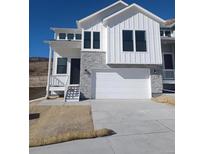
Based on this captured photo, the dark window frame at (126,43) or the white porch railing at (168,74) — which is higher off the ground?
the dark window frame at (126,43)

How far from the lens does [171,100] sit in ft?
33.2

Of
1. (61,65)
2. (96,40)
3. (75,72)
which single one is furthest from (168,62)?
(61,65)

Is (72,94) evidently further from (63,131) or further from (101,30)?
(63,131)

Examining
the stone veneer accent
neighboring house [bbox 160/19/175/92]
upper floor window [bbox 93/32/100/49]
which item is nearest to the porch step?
the stone veneer accent

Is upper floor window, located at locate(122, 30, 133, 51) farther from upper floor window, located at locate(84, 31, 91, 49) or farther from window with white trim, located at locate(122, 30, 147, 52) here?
upper floor window, located at locate(84, 31, 91, 49)

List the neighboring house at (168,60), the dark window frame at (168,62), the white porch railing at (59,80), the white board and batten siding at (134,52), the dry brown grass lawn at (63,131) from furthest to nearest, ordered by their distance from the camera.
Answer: the dark window frame at (168,62), the neighboring house at (168,60), the white porch railing at (59,80), the white board and batten siding at (134,52), the dry brown grass lawn at (63,131)

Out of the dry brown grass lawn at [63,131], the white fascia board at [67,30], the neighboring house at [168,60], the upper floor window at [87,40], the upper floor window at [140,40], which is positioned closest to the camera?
the dry brown grass lawn at [63,131]

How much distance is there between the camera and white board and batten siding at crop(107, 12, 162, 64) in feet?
40.2

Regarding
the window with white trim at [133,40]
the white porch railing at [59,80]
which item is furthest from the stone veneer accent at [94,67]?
the white porch railing at [59,80]

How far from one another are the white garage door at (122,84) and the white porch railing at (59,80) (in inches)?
101

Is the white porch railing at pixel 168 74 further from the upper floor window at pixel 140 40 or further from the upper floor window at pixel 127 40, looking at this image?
the upper floor window at pixel 127 40

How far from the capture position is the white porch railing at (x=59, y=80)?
1333cm
